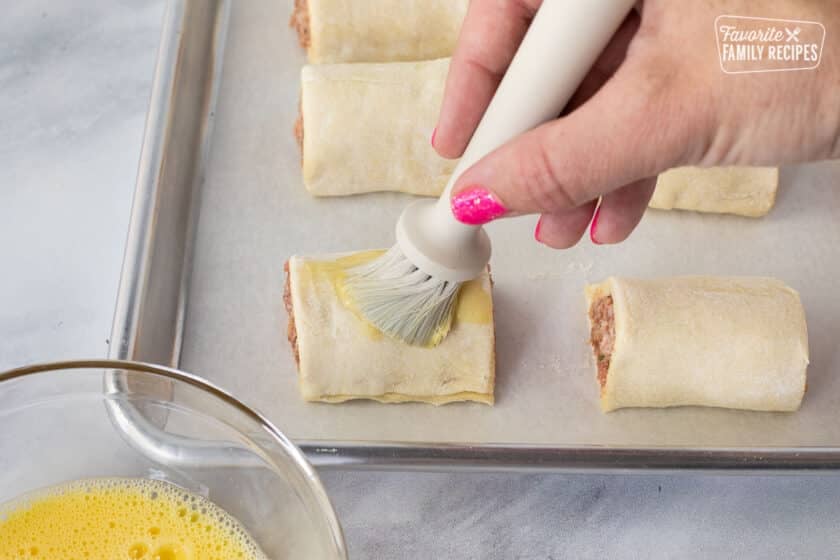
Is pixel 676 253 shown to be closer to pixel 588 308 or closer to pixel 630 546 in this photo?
pixel 588 308

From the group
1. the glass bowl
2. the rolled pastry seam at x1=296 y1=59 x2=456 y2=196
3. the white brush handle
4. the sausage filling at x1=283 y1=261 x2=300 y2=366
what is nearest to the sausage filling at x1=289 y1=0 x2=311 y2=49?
the rolled pastry seam at x1=296 y1=59 x2=456 y2=196

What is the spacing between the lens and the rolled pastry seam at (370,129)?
2.05 meters

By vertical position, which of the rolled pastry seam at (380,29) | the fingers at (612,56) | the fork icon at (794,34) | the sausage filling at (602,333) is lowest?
the sausage filling at (602,333)

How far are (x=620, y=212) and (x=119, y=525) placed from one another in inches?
40.2

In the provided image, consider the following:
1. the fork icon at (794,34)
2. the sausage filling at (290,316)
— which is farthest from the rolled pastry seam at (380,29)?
the fork icon at (794,34)

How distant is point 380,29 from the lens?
7.18 feet

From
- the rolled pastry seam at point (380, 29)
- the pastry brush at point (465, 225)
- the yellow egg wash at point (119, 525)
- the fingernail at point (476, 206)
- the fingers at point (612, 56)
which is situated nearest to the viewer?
the yellow egg wash at point (119, 525)

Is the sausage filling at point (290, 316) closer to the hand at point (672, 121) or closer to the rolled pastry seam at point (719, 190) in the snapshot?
the hand at point (672, 121)

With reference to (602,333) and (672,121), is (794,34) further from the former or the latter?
(602,333)

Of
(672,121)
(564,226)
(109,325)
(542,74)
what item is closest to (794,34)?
(672,121)

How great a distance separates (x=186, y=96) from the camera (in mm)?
2137

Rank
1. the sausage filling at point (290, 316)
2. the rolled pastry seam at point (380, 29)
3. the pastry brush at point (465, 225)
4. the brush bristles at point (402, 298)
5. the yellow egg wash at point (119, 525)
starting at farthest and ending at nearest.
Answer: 1. the rolled pastry seam at point (380, 29)
2. the sausage filling at point (290, 316)
3. the brush bristles at point (402, 298)
4. the pastry brush at point (465, 225)
5. the yellow egg wash at point (119, 525)

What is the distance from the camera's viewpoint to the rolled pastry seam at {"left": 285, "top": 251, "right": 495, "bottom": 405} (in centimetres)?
182

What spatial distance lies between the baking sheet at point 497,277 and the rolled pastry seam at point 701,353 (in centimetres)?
5
